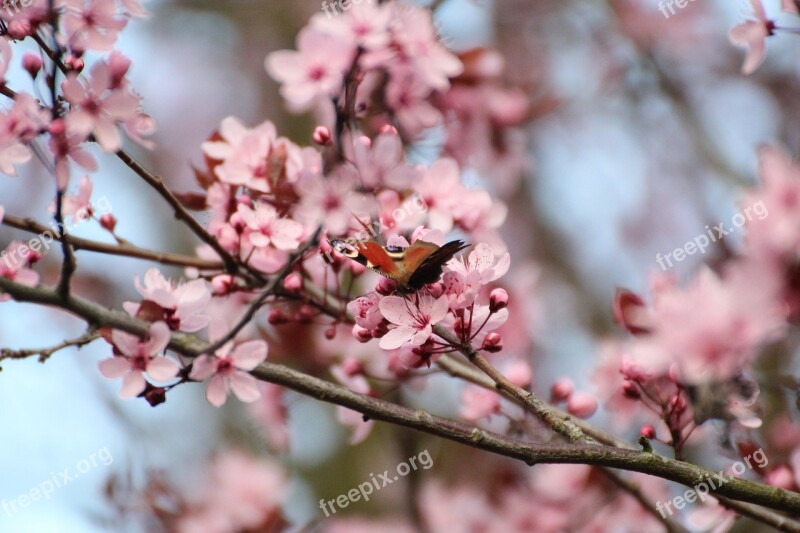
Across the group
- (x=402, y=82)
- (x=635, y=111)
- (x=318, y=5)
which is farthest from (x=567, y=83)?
(x=402, y=82)

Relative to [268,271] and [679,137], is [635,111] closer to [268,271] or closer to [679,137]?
[679,137]

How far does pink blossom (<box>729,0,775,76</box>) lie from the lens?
178cm

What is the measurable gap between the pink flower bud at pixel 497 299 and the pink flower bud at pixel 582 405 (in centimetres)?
65

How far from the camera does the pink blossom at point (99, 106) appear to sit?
4.44ft

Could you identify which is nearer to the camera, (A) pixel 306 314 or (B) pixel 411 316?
(B) pixel 411 316

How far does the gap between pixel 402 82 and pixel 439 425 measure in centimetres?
114

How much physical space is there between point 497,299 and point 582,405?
0.68 meters

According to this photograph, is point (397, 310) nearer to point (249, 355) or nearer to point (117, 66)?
point (249, 355)

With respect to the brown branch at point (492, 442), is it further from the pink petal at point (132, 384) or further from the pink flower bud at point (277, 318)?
the pink flower bud at point (277, 318)

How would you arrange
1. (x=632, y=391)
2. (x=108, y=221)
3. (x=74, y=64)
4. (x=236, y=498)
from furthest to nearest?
(x=236, y=498), (x=108, y=221), (x=632, y=391), (x=74, y=64)

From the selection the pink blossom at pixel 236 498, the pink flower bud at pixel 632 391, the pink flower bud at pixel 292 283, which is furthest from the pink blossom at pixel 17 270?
the pink blossom at pixel 236 498

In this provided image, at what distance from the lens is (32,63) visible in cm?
150

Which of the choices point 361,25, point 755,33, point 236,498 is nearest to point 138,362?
point 361,25

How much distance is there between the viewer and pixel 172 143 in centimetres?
650
